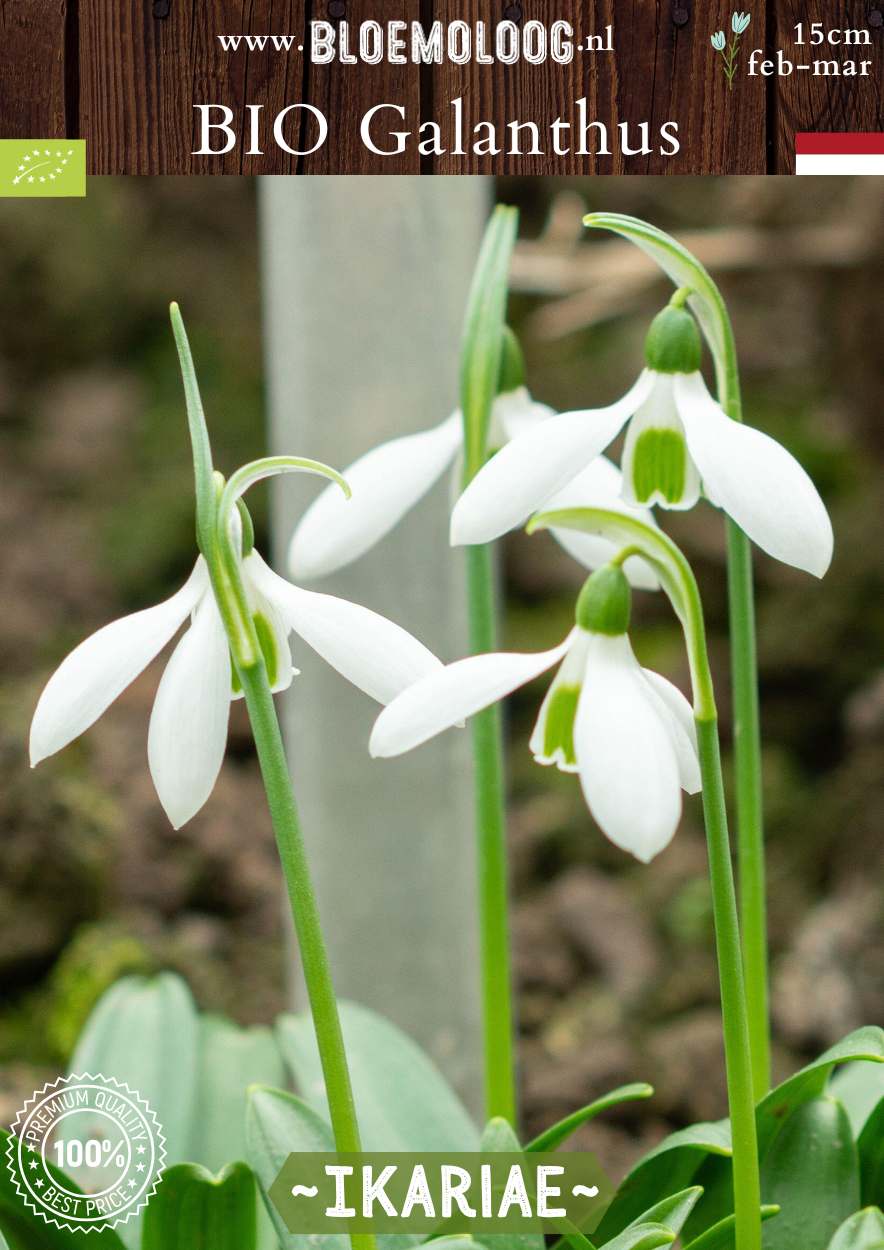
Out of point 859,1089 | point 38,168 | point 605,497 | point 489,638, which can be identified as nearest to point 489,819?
point 489,638

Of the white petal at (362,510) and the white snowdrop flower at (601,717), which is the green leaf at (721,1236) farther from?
the white petal at (362,510)

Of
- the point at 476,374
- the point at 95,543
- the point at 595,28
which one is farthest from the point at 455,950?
the point at 95,543

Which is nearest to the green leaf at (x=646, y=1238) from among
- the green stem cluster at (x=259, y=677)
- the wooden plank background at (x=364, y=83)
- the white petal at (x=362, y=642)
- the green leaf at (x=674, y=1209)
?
the green leaf at (x=674, y=1209)

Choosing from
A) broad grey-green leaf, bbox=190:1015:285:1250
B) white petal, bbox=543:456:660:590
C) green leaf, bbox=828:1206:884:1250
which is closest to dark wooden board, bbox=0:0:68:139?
white petal, bbox=543:456:660:590

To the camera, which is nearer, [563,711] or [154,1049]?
[563,711]

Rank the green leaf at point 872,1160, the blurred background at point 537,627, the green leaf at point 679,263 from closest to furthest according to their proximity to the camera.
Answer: the green leaf at point 679,263
the green leaf at point 872,1160
the blurred background at point 537,627

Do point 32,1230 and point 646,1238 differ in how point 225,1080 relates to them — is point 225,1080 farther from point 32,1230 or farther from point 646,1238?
point 646,1238
